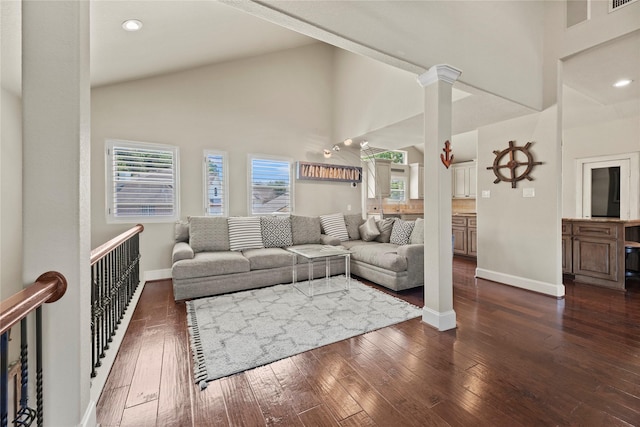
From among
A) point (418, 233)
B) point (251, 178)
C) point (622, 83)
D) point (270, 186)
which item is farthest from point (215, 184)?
point (622, 83)

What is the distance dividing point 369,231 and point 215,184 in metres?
2.68

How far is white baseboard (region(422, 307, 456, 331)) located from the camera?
2.44 metres

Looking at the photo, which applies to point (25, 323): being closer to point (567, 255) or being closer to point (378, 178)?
point (567, 255)

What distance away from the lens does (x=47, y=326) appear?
111cm

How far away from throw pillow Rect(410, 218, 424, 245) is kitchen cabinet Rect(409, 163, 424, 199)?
3.72 m

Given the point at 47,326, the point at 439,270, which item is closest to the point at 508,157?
the point at 439,270

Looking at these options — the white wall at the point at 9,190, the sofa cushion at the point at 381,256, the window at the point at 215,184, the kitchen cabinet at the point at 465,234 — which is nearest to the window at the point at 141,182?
the window at the point at 215,184

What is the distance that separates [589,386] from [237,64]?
18.2 feet

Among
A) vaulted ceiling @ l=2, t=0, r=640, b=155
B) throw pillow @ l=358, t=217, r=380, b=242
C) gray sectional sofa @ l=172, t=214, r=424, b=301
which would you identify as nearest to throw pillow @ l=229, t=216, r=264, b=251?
gray sectional sofa @ l=172, t=214, r=424, b=301

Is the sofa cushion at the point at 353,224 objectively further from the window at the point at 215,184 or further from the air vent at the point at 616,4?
the air vent at the point at 616,4

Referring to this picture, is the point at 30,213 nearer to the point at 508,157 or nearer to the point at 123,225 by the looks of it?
the point at 123,225

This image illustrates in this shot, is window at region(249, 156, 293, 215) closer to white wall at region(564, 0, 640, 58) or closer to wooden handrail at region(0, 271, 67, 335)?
wooden handrail at region(0, 271, 67, 335)

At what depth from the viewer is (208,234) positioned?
389 centimetres

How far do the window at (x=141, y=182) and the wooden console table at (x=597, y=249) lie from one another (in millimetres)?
5801
